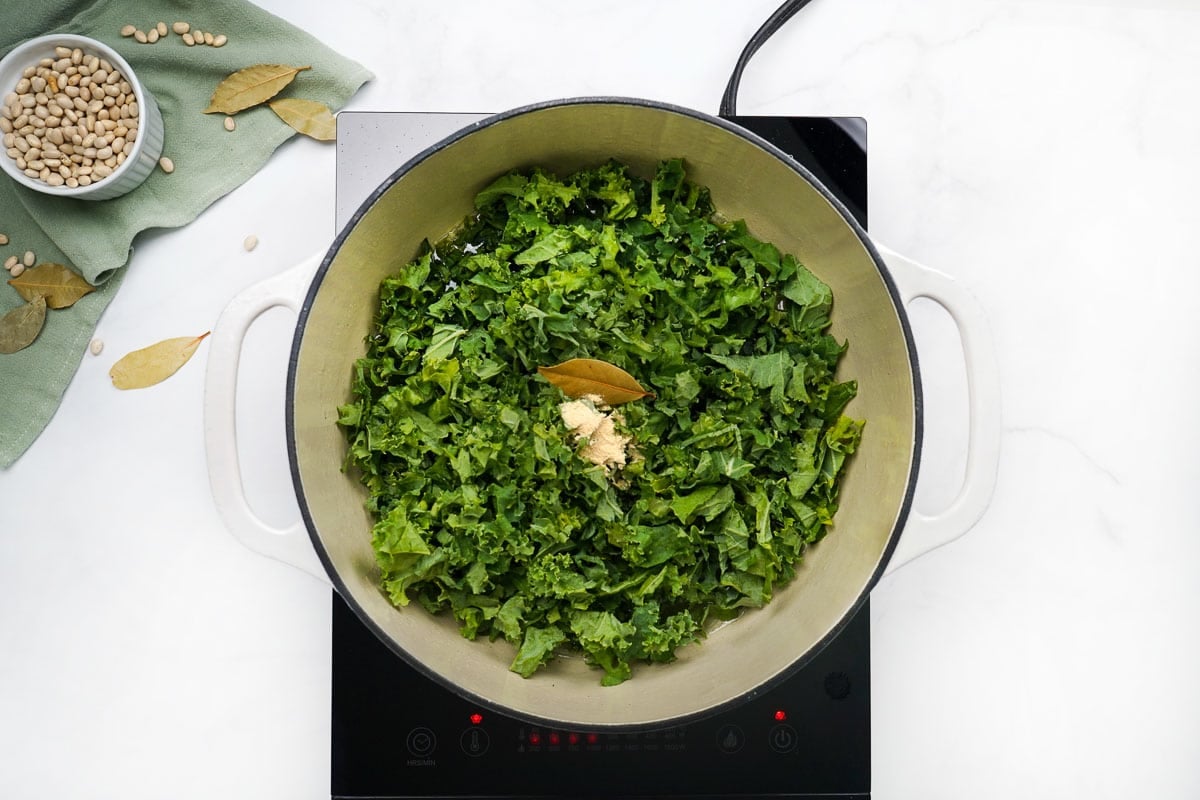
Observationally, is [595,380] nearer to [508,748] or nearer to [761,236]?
[761,236]

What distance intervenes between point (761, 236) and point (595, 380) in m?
0.32

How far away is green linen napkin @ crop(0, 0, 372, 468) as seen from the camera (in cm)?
137

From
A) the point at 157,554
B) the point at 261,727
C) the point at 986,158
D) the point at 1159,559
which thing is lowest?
the point at 261,727

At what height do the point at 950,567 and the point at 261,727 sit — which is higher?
the point at 950,567

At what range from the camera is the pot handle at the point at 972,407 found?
1.05m

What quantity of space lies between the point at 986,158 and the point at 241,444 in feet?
3.91

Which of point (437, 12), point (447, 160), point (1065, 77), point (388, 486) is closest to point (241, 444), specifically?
point (388, 486)

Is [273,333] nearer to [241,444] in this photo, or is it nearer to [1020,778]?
[241,444]

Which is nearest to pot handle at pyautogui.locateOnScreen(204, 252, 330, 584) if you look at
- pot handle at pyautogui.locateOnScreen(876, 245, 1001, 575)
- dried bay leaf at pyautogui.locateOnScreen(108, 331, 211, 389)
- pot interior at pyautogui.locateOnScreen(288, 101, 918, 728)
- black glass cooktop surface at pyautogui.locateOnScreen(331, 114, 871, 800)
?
pot interior at pyautogui.locateOnScreen(288, 101, 918, 728)

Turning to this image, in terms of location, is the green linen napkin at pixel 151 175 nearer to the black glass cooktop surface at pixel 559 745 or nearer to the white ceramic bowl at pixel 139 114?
the white ceramic bowl at pixel 139 114

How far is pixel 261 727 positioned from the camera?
1367 millimetres

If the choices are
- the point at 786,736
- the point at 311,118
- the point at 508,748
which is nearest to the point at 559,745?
Result: the point at 508,748

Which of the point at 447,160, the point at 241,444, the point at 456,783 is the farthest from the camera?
the point at 241,444

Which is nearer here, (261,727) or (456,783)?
(456,783)
